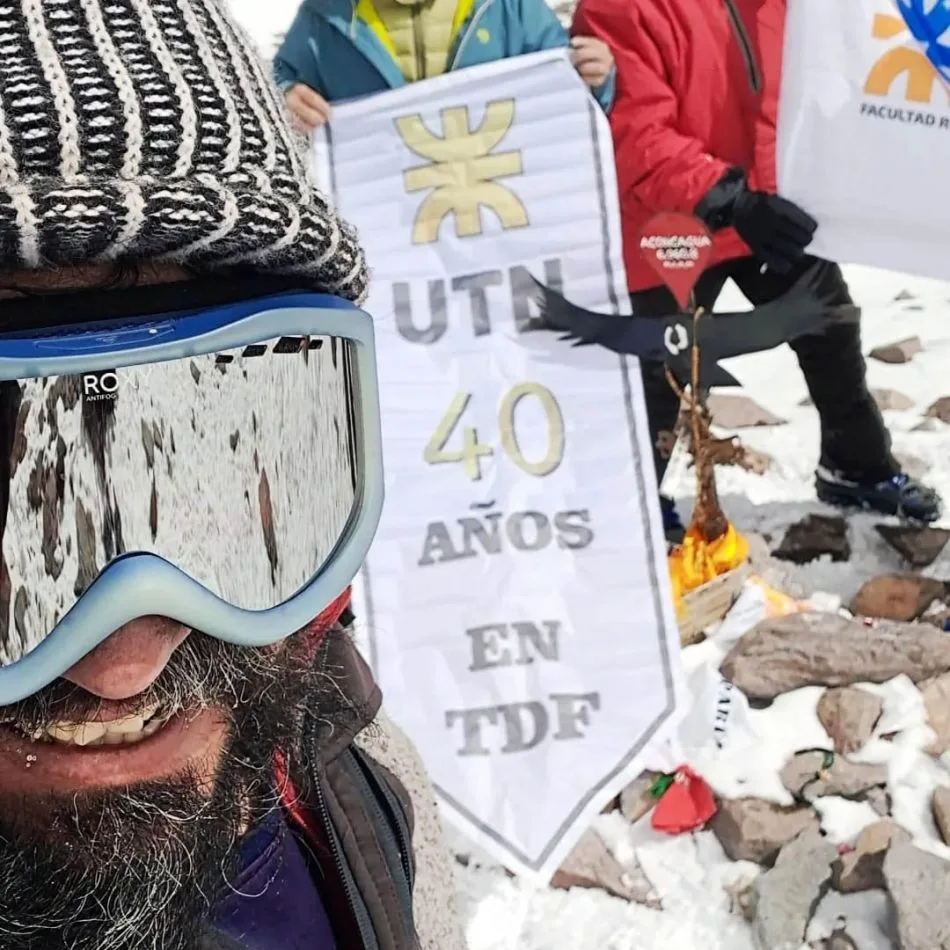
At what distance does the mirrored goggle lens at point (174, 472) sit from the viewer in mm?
847

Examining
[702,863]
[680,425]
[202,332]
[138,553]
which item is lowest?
[702,863]

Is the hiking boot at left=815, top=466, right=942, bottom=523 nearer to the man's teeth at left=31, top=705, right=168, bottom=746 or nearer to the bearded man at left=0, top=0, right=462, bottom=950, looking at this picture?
the bearded man at left=0, top=0, right=462, bottom=950

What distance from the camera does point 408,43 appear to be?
213 centimetres

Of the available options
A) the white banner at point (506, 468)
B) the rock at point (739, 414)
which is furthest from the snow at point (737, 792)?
the rock at point (739, 414)

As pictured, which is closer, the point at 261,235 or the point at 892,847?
the point at 261,235

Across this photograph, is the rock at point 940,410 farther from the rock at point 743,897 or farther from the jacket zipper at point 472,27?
the jacket zipper at point 472,27

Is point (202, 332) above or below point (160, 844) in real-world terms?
above

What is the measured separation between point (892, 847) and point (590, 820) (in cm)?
63

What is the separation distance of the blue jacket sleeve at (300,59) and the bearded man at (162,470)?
→ 1.36m

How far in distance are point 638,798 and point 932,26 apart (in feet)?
5.82

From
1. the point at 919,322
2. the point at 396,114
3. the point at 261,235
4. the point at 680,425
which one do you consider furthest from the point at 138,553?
the point at 919,322

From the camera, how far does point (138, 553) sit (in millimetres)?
916

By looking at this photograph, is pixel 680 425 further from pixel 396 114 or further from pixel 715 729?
pixel 396 114

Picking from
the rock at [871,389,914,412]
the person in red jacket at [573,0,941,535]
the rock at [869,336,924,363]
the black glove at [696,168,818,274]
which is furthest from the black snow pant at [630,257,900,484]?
the rock at [869,336,924,363]
